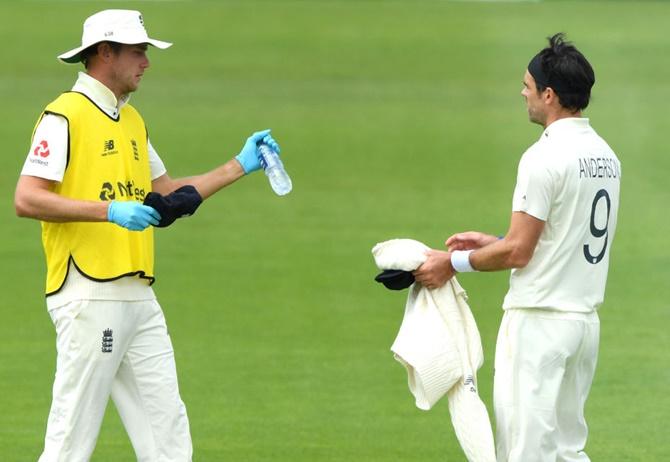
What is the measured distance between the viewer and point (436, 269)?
8.09 metres

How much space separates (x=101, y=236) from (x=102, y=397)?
820mm

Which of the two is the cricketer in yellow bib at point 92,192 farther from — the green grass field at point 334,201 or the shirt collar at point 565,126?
the green grass field at point 334,201

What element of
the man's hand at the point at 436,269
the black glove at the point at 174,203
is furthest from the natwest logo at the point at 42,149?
the man's hand at the point at 436,269

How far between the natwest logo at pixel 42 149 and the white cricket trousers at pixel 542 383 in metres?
2.44

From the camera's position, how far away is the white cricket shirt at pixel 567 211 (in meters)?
7.54

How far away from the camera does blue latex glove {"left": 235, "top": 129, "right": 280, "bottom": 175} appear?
8578 mm

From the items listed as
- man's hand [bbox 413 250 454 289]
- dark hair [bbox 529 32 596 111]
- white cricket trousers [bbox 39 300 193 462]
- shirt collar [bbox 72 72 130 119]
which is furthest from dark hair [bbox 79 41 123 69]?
dark hair [bbox 529 32 596 111]

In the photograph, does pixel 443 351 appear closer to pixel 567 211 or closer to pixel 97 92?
pixel 567 211

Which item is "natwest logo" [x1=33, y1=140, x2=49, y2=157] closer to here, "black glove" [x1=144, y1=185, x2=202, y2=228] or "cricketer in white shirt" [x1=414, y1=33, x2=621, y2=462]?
"black glove" [x1=144, y1=185, x2=202, y2=228]

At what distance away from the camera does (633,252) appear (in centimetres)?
1861

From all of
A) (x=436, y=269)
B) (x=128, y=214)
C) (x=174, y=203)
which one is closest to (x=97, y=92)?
(x=174, y=203)

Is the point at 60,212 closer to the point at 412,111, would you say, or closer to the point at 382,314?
the point at 382,314

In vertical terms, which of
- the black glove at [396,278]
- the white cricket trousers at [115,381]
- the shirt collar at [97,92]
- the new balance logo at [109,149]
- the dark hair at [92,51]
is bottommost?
the white cricket trousers at [115,381]

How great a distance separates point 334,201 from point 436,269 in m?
14.7
